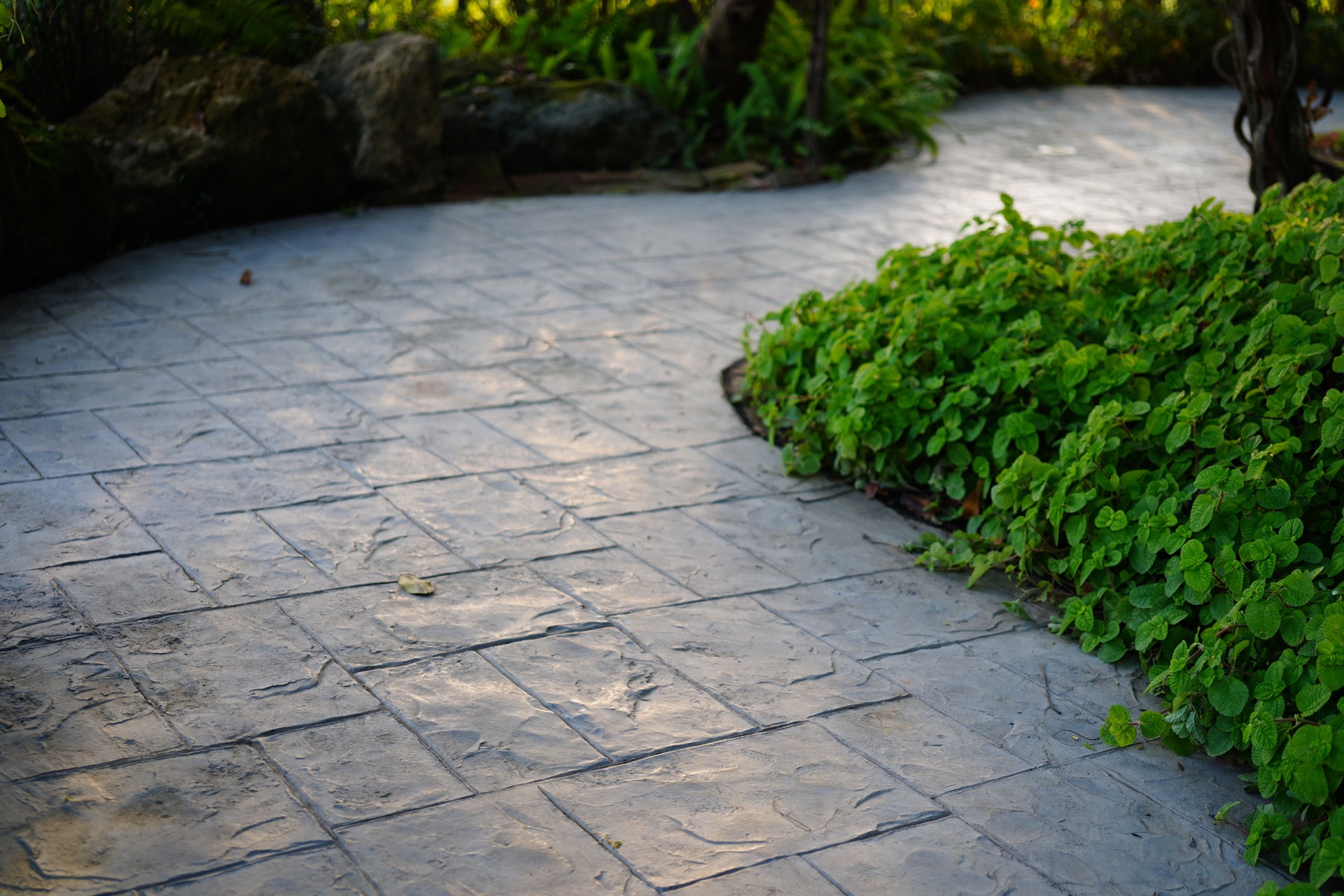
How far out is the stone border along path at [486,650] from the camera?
2322 millimetres

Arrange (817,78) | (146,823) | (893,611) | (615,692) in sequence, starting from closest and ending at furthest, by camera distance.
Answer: (146,823) → (615,692) → (893,611) → (817,78)

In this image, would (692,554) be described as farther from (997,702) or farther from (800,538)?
(997,702)

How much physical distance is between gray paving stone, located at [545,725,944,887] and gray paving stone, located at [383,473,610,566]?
1.05m

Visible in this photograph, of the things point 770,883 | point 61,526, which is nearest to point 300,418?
point 61,526

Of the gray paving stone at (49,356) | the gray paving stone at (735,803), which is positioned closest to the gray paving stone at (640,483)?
the gray paving stone at (735,803)

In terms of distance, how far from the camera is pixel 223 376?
4.62 metres

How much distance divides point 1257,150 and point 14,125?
18.3 ft

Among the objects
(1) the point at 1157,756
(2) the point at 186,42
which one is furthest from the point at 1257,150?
(2) the point at 186,42

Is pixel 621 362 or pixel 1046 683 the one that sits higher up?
pixel 621 362

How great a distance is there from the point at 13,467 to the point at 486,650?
1814mm

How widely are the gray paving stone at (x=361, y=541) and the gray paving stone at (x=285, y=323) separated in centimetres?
173

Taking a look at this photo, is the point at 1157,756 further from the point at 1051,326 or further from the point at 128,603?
the point at 128,603

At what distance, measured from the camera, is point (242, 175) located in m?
6.78

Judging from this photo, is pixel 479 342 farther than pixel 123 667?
Yes
